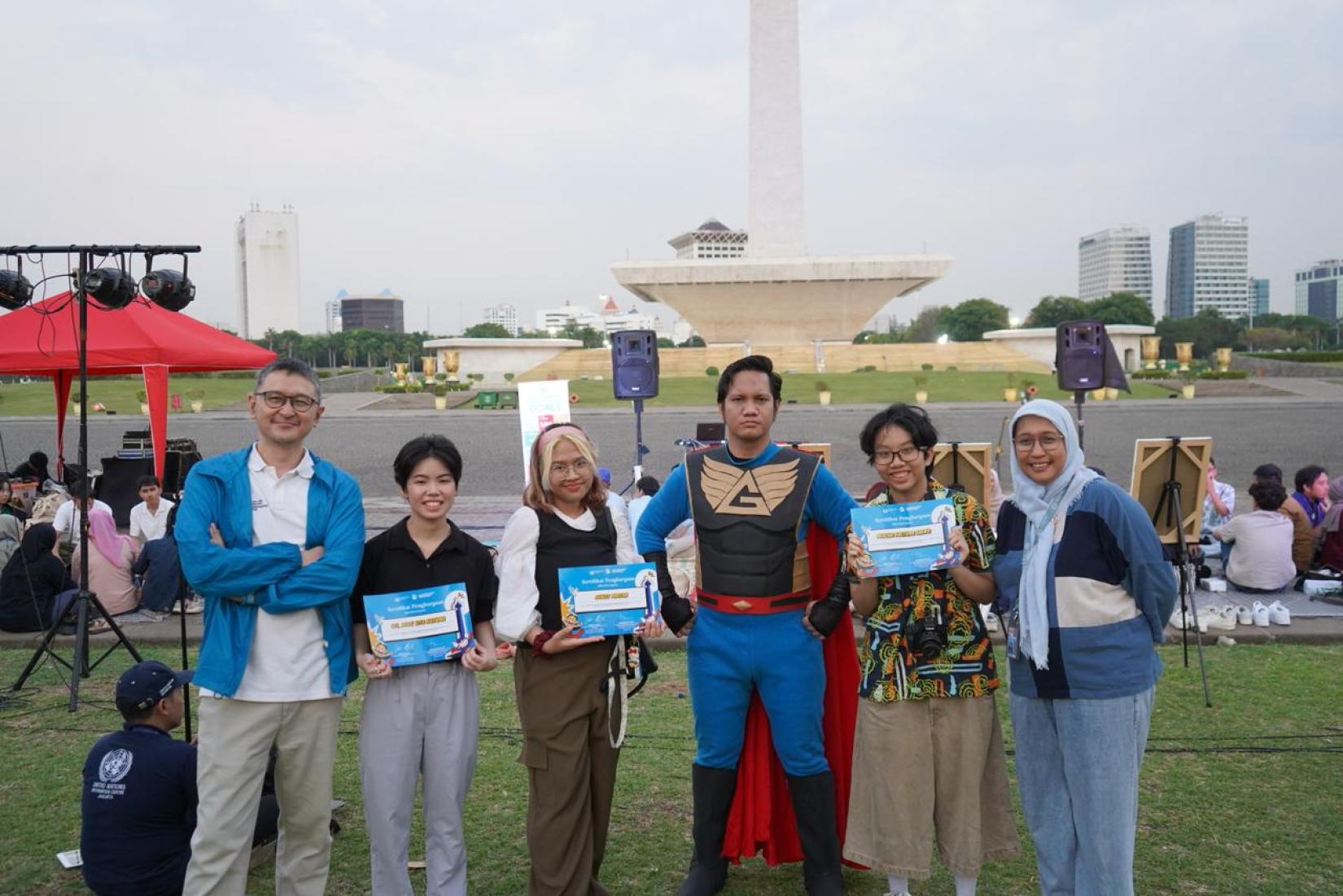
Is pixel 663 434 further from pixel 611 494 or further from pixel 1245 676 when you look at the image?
pixel 611 494

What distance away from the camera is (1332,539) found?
8.44 metres

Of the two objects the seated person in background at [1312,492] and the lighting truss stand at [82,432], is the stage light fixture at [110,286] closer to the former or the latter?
the lighting truss stand at [82,432]

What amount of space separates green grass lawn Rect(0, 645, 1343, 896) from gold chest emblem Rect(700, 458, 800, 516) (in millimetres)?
1405

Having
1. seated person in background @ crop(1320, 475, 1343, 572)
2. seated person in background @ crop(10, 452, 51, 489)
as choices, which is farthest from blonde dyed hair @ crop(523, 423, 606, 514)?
seated person in background @ crop(10, 452, 51, 489)

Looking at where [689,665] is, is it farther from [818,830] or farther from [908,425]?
[908,425]

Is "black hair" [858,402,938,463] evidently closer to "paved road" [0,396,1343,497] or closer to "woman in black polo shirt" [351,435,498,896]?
"woman in black polo shirt" [351,435,498,896]

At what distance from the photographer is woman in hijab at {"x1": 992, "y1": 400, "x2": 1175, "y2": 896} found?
2941 mm

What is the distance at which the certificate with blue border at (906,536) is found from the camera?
3188mm

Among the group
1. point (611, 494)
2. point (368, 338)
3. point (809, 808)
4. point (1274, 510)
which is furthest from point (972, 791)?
point (368, 338)

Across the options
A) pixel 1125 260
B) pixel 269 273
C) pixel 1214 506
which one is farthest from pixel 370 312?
pixel 1214 506

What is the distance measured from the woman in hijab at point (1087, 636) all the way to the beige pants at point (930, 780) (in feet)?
0.96

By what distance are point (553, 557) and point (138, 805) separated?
1.56 m

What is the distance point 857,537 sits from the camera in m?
3.23

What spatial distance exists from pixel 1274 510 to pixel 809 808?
635cm
